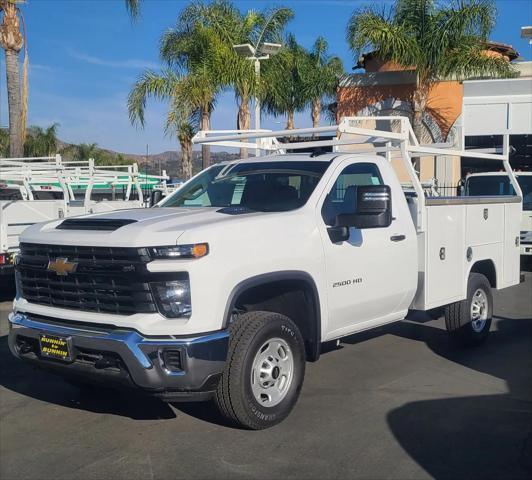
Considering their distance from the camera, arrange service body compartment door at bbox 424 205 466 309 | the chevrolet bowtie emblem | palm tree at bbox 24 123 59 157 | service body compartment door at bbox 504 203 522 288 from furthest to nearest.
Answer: palm tree at bbox 24 123 59 157 → service body compartment door at bbox 504 203 522 288 → service body compartment door at bbox 424 205 466 309 → the chevrolet bowtie emblem

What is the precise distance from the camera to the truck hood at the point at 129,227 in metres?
4.57

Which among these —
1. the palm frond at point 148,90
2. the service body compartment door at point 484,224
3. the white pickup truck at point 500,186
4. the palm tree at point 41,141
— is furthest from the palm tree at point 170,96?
the palm tree at point 41,141

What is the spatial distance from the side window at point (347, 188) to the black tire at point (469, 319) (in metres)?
2.01

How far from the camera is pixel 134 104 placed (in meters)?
17.5

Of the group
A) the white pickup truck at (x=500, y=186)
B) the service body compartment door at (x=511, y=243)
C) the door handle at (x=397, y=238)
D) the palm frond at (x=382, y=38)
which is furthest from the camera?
the palm frond at (x=382, y=38)

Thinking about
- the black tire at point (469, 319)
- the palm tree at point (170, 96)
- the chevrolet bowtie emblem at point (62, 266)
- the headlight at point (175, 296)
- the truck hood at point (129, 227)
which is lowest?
the black tire at point (469, 319)

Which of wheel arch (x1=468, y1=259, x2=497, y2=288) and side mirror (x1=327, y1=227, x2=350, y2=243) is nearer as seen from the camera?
side mirror (x1=327, y1=227, x2=350, y2=243)

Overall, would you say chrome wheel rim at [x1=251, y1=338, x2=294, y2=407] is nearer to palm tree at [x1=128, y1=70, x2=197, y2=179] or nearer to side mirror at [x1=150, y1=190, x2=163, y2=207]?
side mirror at [x1=150, y1=190, x2=163, y2=207]

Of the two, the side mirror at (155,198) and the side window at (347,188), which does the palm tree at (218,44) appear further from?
the side window at (347,188)

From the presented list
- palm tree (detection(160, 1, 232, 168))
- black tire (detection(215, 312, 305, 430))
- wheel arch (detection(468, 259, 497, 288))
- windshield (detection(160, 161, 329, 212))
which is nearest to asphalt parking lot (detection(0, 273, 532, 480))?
black tire (detection(215, 312, 305, 430))

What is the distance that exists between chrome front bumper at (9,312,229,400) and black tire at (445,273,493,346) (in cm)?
370

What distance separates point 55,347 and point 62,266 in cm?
57

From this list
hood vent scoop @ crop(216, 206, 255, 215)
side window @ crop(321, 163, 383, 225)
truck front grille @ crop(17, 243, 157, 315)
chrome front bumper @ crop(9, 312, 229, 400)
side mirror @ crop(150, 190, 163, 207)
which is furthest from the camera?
side mirror @ crop(150, 190, 163, 207)

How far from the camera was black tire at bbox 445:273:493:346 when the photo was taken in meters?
7.48
